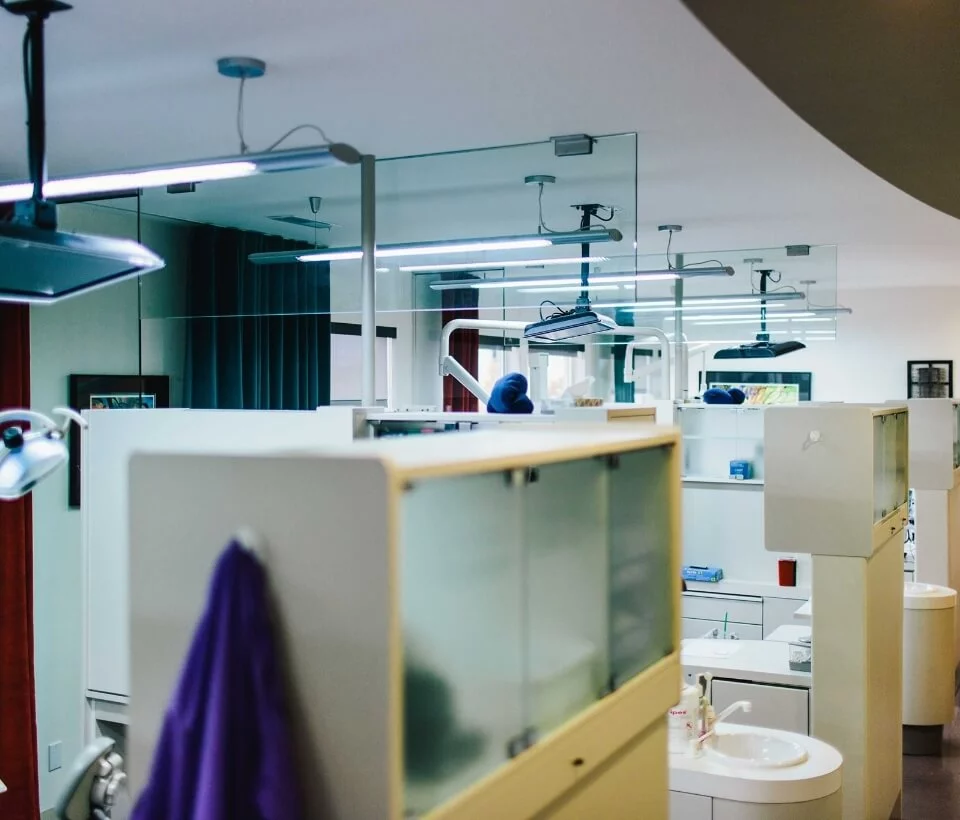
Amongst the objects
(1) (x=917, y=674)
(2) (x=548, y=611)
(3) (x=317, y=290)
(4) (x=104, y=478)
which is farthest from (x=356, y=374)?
(2) (x=548, y=611)

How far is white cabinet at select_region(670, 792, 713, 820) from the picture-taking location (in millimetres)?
3213

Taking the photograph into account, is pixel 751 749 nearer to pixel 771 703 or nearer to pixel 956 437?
pixel 771 703

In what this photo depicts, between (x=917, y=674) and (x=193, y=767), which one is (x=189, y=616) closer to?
(x=193, y=767)

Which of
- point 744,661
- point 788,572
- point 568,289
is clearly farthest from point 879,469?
point 788,572

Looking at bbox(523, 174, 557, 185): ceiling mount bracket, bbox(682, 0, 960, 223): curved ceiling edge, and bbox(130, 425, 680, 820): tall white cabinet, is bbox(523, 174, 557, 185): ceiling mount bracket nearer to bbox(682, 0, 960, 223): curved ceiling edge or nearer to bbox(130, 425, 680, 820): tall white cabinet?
bbox(682, 0, 960, 223): curved ceiling edge

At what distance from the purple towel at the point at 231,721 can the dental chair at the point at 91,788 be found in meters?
1.07

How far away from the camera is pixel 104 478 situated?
311 centimetres

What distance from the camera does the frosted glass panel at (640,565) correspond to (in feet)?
6.26

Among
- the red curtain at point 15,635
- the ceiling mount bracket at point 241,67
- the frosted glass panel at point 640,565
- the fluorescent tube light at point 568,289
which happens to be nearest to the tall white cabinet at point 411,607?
the frosted glass panel at point 640,565

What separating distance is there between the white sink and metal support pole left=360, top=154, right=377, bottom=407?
5.72ft

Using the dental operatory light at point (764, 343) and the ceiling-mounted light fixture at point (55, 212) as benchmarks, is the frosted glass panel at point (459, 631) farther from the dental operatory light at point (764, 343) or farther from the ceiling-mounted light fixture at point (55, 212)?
the dental operatory light at point (764, 343)

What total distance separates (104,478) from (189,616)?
75.9 inches

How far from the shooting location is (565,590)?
5.62ft

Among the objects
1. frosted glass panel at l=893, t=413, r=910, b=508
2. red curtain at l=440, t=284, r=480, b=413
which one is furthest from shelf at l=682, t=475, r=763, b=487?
red curtain at l=440, t=284, r=480, b=413
